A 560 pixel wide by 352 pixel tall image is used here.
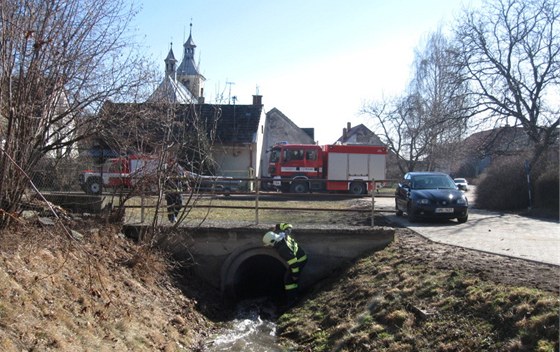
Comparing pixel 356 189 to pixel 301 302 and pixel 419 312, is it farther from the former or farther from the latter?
pixel 419 312

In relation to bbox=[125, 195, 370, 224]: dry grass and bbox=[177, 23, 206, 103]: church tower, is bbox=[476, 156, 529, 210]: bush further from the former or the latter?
bbox=[177, 23, 206, 103]: church tower

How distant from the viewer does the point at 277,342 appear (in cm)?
902

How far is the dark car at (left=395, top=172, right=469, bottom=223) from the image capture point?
Answer: 14406 millimetres

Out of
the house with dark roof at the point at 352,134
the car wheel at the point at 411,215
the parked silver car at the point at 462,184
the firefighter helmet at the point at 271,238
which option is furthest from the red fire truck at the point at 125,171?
the house with dark roof at the point at 352,134

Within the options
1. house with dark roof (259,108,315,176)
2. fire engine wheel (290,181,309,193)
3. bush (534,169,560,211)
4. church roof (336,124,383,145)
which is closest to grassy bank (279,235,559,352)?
bush (534,169,560,211)

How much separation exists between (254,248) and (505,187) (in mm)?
13021

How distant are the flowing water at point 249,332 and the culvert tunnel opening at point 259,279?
3.11 ft

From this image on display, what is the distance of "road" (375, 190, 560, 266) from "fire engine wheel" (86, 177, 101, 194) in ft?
24.8

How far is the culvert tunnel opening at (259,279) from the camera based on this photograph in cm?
1304

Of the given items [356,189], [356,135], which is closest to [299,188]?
[356,189]

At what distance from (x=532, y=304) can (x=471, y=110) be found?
20556mm

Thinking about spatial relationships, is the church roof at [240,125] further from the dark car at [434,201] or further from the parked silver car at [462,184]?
the dark car at [434,201]

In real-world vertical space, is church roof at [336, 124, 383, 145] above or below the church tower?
above

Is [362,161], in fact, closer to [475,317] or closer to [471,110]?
[471,110]
